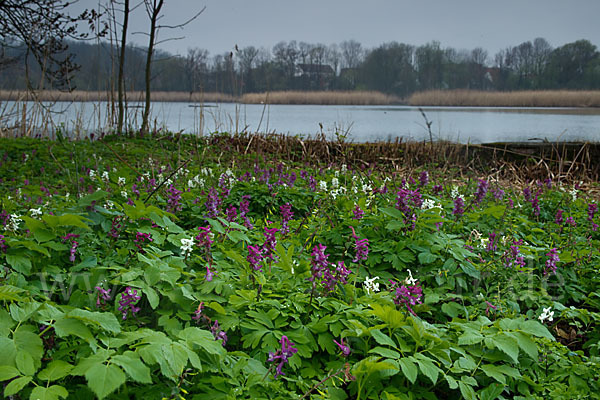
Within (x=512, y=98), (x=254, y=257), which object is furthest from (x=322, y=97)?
(x=254, y=257)

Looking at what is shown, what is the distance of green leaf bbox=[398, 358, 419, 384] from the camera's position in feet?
4.98

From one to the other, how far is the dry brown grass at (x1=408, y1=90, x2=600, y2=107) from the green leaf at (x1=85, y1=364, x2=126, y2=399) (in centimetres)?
2048

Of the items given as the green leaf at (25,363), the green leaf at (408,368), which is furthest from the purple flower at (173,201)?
the green leaf at (408,368)

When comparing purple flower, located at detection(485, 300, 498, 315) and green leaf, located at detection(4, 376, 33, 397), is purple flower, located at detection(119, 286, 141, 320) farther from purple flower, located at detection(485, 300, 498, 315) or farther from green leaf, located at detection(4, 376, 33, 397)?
purple flower, located at detection(485, 300, 498, 315)

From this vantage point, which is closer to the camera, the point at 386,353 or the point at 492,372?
the point at 386,353

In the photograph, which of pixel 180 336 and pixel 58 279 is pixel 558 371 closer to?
pixel 180 336

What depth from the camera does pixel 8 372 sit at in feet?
4.02

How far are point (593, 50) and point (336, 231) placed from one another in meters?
39.3

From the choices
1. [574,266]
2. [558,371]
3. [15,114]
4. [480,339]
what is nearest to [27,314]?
[480,339]

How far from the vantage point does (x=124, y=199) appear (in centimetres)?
317

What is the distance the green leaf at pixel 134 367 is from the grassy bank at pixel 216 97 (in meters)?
7.12

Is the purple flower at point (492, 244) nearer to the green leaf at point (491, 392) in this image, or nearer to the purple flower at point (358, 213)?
the purple flower at point (358, 213)

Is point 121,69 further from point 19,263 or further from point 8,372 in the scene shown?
point 8,372

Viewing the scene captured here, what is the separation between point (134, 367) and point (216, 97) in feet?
24.7
